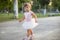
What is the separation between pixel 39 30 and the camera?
115 inches

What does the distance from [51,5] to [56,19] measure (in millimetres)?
222

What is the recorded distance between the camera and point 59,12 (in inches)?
106

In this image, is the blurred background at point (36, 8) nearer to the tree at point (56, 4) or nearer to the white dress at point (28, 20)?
the tree at point (56, 4)

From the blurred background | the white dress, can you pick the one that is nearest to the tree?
the blurred background

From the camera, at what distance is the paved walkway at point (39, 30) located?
2.70 metres

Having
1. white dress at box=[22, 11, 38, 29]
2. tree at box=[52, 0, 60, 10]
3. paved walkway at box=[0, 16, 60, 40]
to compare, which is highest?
tree at box=[52, 0, 60, 10]

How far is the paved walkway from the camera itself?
106 inches

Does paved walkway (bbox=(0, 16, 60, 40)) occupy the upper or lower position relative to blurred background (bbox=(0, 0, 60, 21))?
lower

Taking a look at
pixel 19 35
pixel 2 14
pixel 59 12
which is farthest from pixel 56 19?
pixel 2 14

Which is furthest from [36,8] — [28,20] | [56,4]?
[28,20]

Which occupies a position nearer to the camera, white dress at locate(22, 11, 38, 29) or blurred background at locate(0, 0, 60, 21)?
white dress at locate(22, 11, 38, 29)

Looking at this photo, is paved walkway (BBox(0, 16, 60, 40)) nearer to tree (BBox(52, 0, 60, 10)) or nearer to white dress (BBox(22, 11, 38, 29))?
tree (BBox(52, 0, 60, 10))

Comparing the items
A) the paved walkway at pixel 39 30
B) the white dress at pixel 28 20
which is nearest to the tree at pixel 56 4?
the paved walkway at pixel 39 30

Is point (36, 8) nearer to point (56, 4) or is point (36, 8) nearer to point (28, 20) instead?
point (56, 4)
